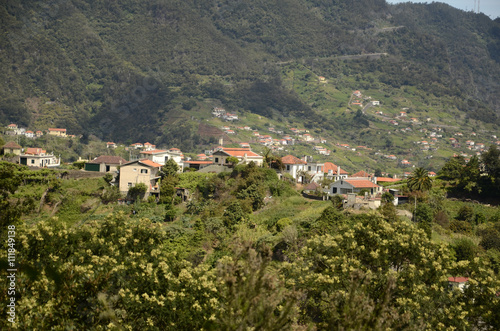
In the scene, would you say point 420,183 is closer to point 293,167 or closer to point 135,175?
point 293,167

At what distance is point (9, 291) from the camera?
47.4ft

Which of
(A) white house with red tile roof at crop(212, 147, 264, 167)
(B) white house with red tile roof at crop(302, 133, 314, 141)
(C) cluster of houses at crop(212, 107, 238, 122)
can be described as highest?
(C) cluster of houses at crop(212, 107, 238, 122)

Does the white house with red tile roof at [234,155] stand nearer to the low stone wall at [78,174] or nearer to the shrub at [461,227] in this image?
the low stone wall at [78,174]

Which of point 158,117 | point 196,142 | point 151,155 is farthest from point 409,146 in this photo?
point 151,155

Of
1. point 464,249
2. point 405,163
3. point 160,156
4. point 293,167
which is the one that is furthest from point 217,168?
point 405,163

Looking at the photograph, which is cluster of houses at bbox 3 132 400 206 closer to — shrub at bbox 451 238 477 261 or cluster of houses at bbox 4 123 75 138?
shrub at bbox 451 238 477 261

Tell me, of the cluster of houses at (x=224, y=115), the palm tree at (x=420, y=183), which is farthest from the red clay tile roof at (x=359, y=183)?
the cluster of houses at (x=224, y=115)

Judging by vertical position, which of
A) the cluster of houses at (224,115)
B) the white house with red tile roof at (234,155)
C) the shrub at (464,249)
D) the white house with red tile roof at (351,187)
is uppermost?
the cluster of houses at (224,115)

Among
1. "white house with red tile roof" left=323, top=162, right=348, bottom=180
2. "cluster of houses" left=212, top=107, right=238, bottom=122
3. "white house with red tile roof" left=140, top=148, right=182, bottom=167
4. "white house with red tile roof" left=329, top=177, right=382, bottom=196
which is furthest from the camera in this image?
"cluster of houses" left=212, top=107, right=238, bottom=122

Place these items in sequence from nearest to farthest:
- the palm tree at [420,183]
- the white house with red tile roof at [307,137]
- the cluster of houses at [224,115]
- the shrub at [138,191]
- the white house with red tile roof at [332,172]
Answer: the shrub at [138,191] → the palm tree at [420,183] → the white house with red tile roof at [332,172] → the white house with red tile roof at [307,137] → the cluster of houses at [224,115]

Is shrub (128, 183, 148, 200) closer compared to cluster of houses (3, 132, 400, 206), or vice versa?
shrub (128, 183, 148, 200)

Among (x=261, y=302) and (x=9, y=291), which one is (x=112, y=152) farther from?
(x=261, y=302)

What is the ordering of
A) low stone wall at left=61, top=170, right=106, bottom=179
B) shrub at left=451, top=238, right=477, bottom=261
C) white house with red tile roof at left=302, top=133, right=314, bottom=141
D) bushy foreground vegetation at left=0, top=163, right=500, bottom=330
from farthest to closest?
white house with red tile roof at left=302, top=133, right=314, bottom=141, low stone wall at left=61, top=170, right=106, bottom=179, shrub at left=451, top=238, right=477, bottom=261, bushy foreground vegetation at left=0, top=163, right=500, bottom=330

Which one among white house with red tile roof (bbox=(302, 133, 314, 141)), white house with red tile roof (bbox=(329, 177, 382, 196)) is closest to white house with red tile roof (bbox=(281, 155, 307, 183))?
white house with red tile roof (bbox=(329, 177, 382, 196))
